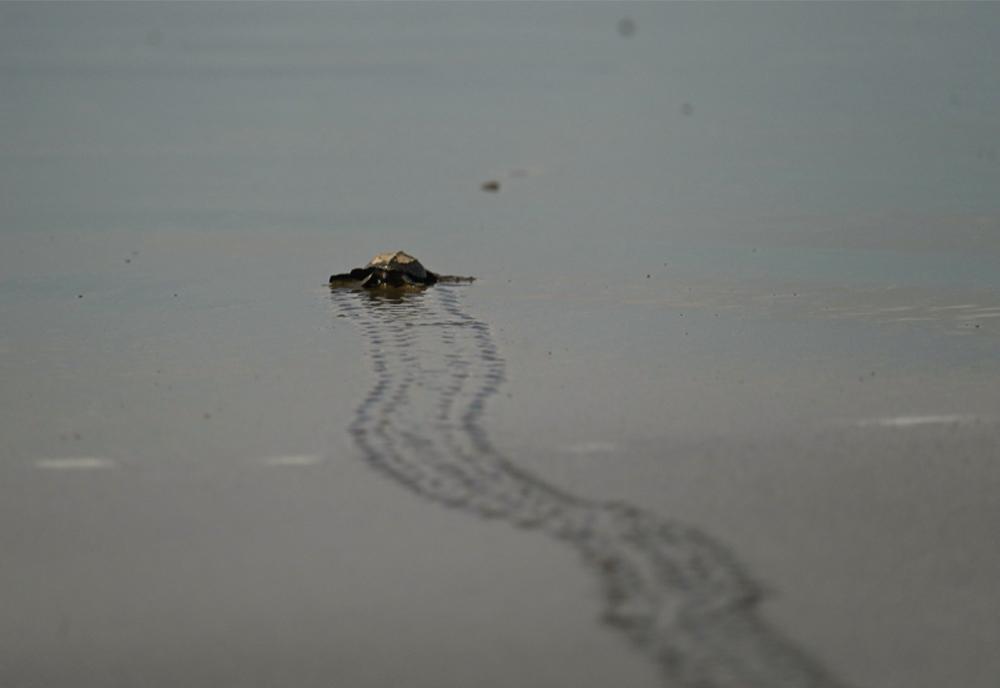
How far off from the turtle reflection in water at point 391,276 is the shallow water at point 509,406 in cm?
28

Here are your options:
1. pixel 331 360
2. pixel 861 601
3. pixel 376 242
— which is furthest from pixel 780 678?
pixel 376 242

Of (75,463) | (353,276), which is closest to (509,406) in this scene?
(75,463)

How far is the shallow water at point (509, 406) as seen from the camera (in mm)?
6320

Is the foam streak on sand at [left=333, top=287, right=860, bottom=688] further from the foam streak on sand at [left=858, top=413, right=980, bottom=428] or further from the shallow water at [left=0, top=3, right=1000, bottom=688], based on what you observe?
the foam streak on sand at [left=858, top=413, right=980, bottom=428]

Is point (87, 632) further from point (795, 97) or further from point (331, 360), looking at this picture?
point (795, 97)

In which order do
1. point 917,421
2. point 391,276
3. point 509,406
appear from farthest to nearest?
point 391,276
point 509,406
point 917,421

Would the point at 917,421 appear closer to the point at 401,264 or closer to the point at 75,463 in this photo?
the point at 75,463

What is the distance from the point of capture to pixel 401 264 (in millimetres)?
13461

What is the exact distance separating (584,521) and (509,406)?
7.29 feet

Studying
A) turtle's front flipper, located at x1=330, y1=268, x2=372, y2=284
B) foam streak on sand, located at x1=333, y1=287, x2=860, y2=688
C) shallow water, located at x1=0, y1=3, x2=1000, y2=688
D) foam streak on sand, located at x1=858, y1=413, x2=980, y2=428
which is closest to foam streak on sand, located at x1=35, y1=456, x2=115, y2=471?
shallow water, located at x1=0, y1=3, x2=1000, y2=688

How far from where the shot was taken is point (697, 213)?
17.2 metres

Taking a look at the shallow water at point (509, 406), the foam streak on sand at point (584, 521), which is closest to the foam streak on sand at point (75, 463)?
the shallow water at point (509, 406)

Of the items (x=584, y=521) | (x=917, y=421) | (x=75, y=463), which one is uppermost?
(x=75, y=463)

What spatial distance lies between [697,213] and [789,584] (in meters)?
10.8
